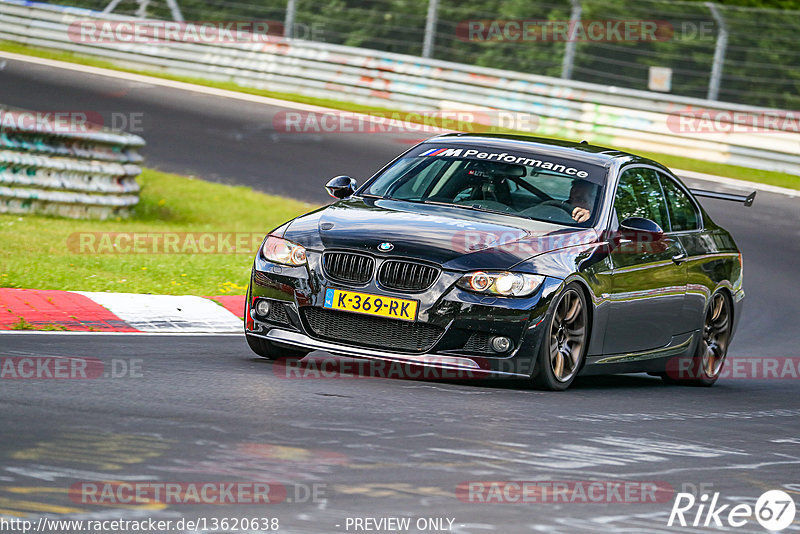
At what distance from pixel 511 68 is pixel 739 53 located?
14.6ft

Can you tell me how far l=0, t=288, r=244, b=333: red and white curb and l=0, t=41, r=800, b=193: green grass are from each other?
12.6 metres

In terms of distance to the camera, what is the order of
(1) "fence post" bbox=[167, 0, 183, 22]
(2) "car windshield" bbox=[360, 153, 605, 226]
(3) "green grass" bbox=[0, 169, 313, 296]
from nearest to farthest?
(2) "car windshield" bbox=[360, 153, 605, 226] < (3) "green grass" bbox=[0, 169, 313, 296] < (1) "fence post" bbox=[167, 0, 183, 22]

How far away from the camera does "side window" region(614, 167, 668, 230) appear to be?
30.2 ft

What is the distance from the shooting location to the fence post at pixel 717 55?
885 inches

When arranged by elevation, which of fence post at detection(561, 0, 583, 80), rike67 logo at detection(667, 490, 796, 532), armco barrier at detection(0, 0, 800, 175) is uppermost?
fence post at detection(561, 0, 583, 80)

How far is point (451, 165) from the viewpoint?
9359 mm

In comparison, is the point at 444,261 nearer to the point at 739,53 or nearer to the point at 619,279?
the point at 619,279

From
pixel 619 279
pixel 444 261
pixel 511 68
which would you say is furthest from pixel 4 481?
pixel 511 68

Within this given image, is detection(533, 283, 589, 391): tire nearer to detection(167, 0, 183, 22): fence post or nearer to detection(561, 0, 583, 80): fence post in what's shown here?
detection(561, 0, 583, 80): fence post

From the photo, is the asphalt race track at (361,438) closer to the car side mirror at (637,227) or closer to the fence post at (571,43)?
the car side mirror at (637,227)

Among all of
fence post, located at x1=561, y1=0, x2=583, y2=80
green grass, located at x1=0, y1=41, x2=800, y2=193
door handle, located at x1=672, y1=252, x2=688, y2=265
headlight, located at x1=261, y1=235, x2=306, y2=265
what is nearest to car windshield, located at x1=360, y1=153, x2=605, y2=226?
door handle, located at x1=672, y1=252, x2=688, y2=265

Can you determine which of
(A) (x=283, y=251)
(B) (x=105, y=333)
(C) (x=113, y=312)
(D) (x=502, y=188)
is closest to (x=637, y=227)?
(D) (x=502, y=188)

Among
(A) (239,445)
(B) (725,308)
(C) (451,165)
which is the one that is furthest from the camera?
(B) (725,308)

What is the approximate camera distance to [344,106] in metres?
25.3
